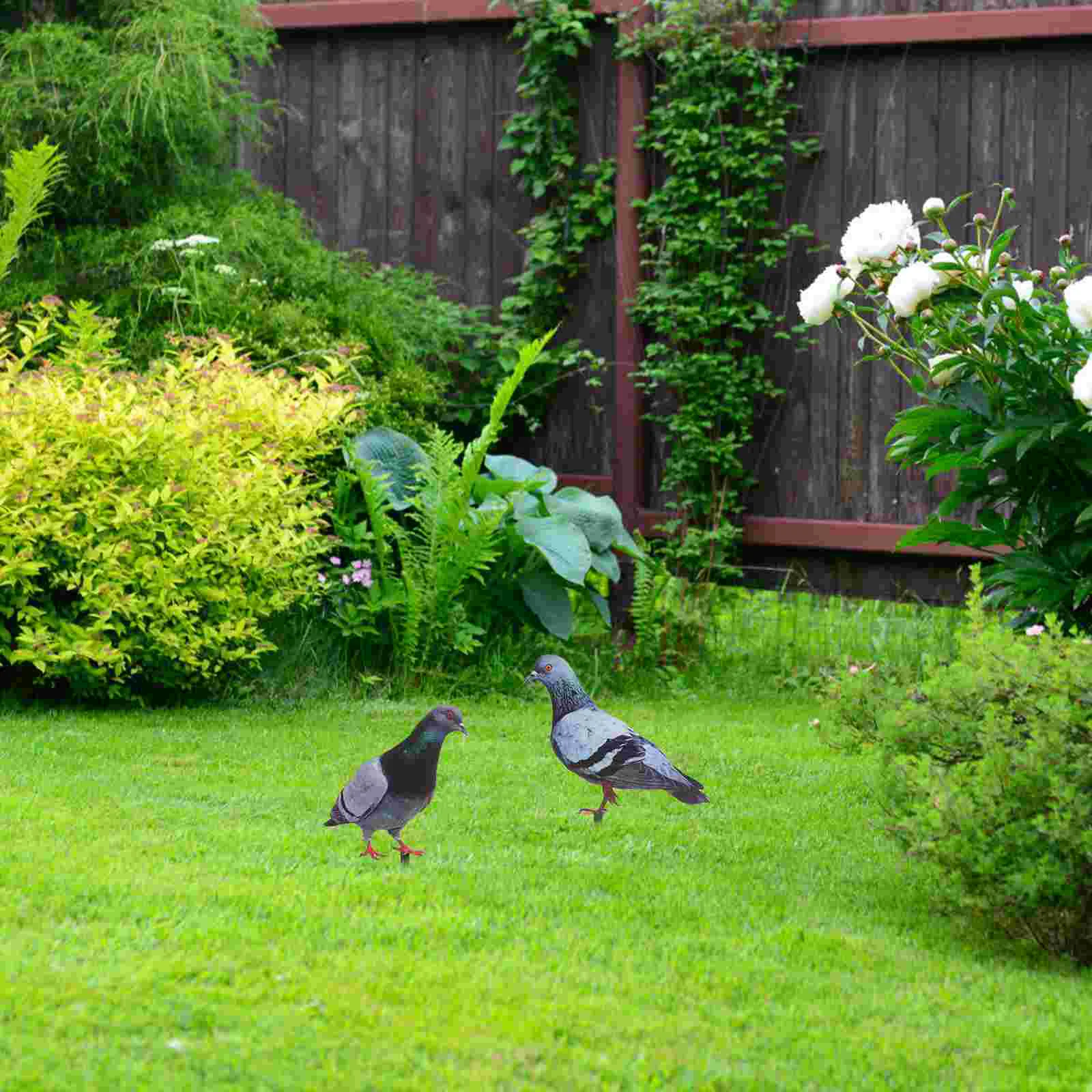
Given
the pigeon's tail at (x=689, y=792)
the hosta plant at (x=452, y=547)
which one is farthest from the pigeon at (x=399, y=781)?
the hosta plant at (x=452, y=547)

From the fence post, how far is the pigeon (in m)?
3.93

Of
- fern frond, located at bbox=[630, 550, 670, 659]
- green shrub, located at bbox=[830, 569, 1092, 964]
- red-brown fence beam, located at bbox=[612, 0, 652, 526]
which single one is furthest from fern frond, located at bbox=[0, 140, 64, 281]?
green shrub, located at bbox=[830, 569, 1092, 964]

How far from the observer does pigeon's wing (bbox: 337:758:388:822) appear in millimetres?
3494

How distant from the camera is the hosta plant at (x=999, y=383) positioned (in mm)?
4441

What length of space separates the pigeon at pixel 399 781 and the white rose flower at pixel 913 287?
5.77 feet

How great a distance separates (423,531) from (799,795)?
7.29 feet

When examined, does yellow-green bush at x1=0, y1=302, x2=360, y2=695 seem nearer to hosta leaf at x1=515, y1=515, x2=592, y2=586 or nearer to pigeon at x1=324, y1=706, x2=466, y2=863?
hosta leaf at x1=515, y1=515, x2=592, y2=586

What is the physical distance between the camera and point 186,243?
6953 mm

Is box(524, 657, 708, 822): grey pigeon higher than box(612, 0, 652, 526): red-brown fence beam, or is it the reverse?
box(612, 0, 652, 526): red-brown fence beam

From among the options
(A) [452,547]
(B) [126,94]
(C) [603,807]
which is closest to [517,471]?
(A) [452,547]

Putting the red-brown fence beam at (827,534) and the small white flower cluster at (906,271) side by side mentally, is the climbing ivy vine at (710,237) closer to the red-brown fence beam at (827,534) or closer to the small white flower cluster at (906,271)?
the red-brown fence beam at (827,534)

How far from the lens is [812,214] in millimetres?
7133

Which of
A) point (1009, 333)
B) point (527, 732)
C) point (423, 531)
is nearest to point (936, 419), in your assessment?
point (1009, 333)

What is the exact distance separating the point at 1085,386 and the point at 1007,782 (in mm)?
1085
